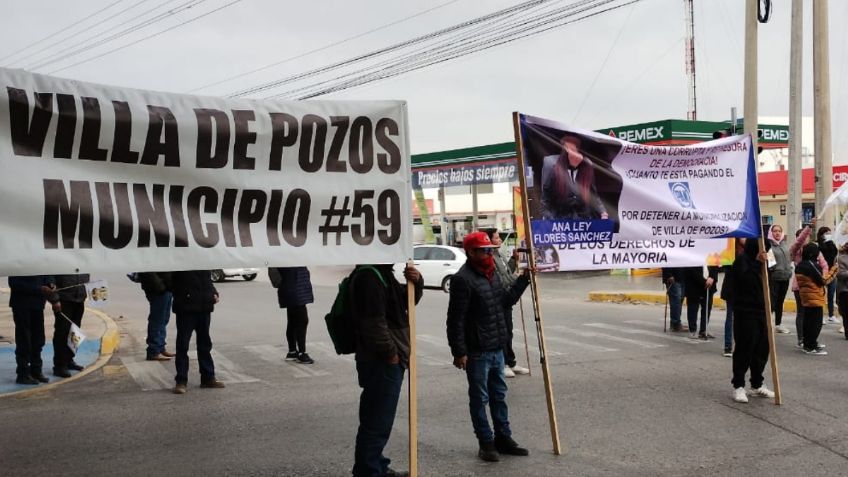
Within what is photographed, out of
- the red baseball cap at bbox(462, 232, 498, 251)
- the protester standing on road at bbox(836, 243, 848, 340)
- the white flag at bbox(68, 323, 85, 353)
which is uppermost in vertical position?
the red baseball cap at bbox(462, 232, 498, 251)

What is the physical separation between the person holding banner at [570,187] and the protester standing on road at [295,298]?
4.52 m

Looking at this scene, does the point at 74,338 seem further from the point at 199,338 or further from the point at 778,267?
the point at 778,267

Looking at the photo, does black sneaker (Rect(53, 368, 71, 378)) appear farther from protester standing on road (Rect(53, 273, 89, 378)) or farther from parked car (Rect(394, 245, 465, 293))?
parked car (Rect(394, 245, 465, 293))

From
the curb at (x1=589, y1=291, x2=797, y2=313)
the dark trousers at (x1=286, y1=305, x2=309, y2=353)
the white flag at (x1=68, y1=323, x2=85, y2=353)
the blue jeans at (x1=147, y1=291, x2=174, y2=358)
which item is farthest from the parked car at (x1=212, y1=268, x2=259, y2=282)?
the white flag at (x1=68, y1=323, x2=85, y2=353)

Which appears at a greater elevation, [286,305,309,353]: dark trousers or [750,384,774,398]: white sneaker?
[286,305,309,353]: dark trousers

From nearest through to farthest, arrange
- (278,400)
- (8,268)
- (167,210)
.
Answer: (8,268), (167,210), (278,400)

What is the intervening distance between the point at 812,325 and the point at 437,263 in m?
13.4

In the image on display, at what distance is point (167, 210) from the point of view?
4891mm

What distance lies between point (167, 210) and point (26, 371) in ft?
16.4

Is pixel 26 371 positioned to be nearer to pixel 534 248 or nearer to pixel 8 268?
pixel 8 268

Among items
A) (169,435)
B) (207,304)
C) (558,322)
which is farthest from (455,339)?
(558,322)

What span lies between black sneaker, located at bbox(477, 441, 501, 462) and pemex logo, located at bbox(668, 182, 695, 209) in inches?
132

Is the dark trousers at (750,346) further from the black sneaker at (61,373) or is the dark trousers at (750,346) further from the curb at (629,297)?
the curb at (629,297)

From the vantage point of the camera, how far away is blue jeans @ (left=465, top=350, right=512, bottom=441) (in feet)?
19.0
